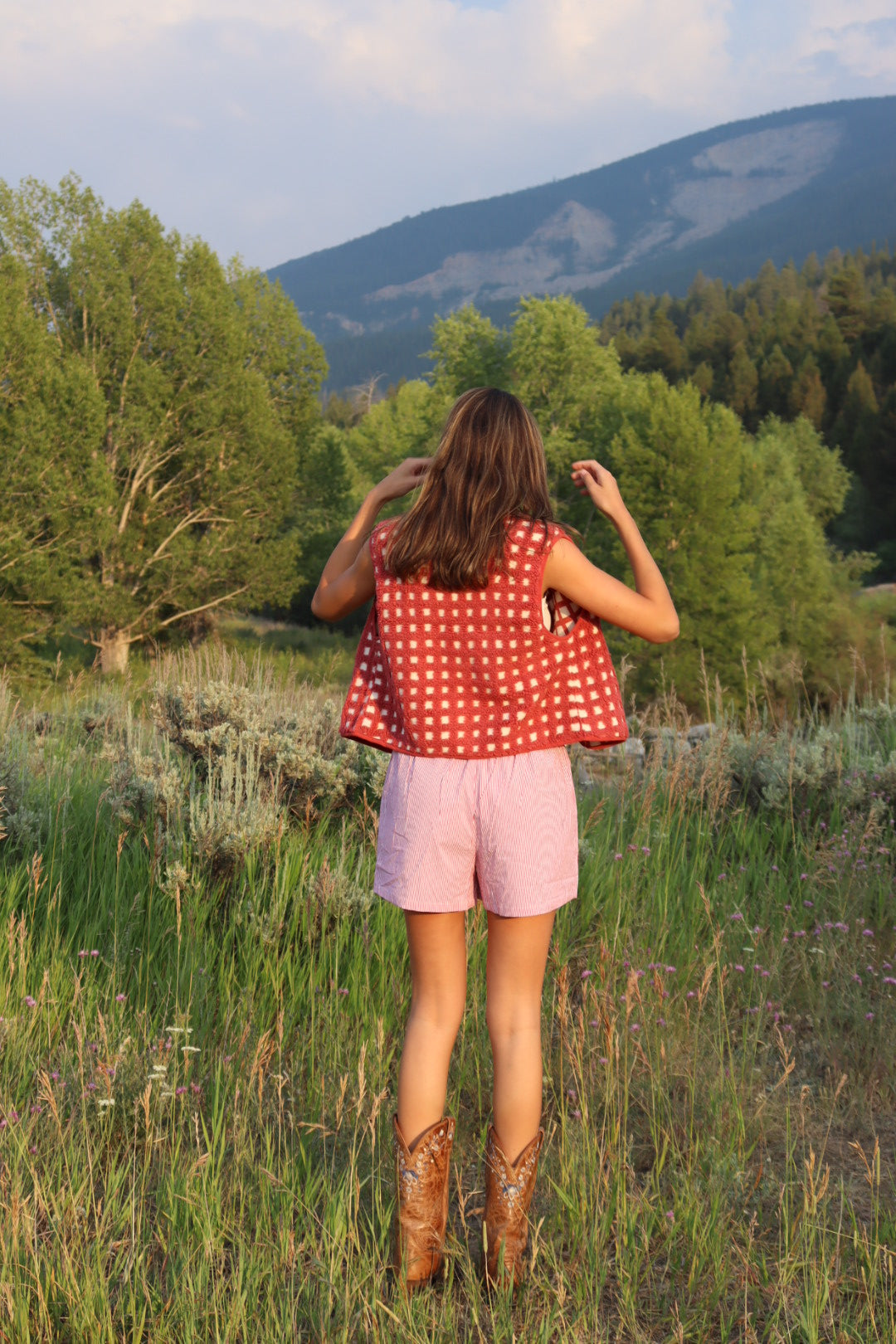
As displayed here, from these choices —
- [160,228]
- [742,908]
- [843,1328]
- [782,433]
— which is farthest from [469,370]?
[843,1328]

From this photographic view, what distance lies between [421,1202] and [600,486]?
161 cm

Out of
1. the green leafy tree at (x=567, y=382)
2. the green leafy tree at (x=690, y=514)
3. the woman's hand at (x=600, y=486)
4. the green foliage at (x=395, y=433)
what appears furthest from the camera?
the green foliage at (x=395, y=433)

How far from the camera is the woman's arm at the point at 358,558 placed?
2.25 meters

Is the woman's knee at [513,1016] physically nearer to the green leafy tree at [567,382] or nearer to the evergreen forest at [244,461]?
the evergreen forest at [244,461]

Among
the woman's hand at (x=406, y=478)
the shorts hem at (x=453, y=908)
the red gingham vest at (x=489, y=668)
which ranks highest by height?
the woman's hand at (x=406, y=478)

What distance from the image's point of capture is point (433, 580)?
2.11 metres

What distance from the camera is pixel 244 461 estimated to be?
34.5m

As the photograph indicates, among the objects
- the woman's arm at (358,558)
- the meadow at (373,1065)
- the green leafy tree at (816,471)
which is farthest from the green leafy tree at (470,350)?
the woman's arm at (358,558)

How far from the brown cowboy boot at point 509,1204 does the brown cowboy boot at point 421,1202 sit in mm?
101

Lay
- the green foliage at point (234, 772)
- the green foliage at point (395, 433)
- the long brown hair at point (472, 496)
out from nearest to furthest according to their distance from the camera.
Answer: the long brown hair at point (472, 496) < the green foliage at point (234, 772) < the green foliage at point (395, 433)

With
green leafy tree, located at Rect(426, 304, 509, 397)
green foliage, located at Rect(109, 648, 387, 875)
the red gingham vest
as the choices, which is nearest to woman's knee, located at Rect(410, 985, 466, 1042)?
the red gingham vest

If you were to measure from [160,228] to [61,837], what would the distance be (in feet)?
110

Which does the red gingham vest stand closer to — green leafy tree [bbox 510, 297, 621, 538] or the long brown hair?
the long brown hair

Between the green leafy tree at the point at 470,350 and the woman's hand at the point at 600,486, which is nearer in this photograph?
the woman's hand at the point at 600,486
